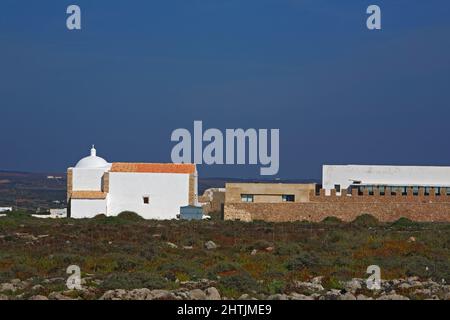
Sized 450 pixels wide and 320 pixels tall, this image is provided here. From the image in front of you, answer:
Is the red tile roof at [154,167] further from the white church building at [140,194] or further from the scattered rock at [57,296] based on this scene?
the scattered rock at [57,296]

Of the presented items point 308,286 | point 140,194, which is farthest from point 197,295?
point 140,194

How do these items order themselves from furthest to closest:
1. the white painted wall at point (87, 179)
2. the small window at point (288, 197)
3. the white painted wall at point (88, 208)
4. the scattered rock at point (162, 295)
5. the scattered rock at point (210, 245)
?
the white painted wall at point (87, 179) → the small window at point (288, 197) → the white painted wall at point (88, 208) → the scattered rock at point (210, 245) → the scattered rock at point (162, 295)

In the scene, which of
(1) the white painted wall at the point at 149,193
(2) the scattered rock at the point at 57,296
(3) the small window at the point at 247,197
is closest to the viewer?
(2) the scattered rock at the point at 57,296

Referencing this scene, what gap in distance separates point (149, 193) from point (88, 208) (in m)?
2.91

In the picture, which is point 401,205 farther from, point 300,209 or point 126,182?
point 126,182

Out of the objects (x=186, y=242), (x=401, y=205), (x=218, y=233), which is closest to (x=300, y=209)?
(x=401, y=205)

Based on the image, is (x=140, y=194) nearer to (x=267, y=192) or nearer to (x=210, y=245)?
(x=267, y=192)

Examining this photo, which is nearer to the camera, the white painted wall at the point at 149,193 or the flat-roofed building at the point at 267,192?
the white painted wall at the point at 149,193

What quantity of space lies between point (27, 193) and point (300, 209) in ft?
235

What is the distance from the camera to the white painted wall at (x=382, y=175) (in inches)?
1770

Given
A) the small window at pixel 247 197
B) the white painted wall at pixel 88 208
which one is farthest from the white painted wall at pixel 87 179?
the small window at pixel 247 197

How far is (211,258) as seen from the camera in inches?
818

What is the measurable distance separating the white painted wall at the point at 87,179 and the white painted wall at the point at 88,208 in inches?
52.5
